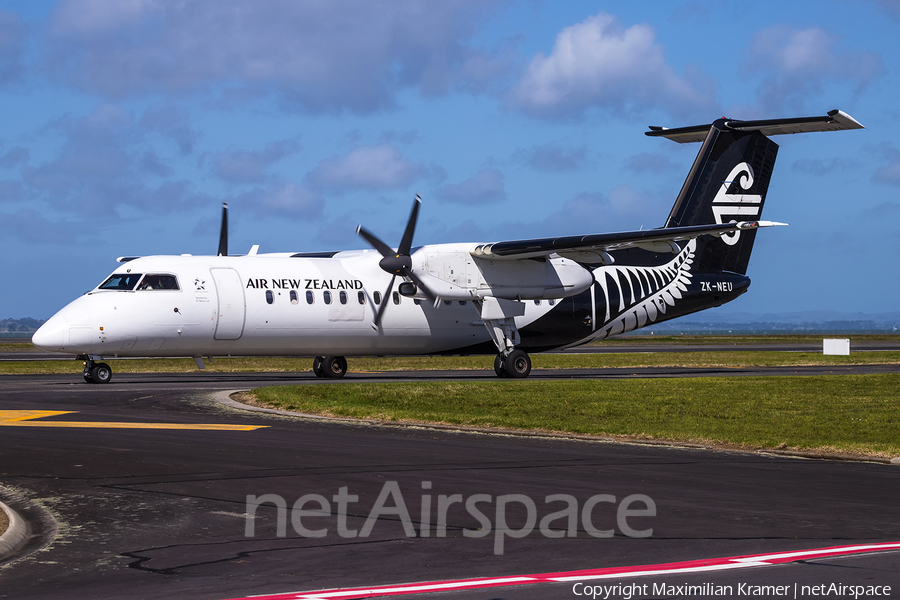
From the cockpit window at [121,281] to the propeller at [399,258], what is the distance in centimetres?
696

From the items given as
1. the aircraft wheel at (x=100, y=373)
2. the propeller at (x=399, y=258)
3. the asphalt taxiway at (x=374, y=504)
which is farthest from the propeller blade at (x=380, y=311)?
the asphalt taxiway at (x=374, y=504)

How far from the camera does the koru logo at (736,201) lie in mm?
36656

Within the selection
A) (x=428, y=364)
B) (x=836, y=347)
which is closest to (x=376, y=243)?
(x=428, y=364)

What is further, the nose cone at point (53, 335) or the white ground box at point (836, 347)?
the white ground box at point (836, 347)

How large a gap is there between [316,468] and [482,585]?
20.4 feet

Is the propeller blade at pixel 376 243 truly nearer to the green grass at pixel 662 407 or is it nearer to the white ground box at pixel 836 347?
the green grass at pixel 662 407

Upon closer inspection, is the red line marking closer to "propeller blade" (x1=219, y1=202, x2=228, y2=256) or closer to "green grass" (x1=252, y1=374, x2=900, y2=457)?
"green grass" (x1=252, y1=374, x2=900, y2=457)

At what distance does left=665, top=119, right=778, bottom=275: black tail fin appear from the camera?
3634cm

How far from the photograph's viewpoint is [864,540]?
28.3ft

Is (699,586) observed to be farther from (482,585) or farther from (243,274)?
(243,274)

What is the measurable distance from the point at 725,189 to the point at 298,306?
16.6 m

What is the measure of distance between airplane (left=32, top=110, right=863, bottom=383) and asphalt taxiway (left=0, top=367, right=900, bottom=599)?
361 inches

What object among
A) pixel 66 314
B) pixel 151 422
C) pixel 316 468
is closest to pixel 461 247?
pixel 66 314

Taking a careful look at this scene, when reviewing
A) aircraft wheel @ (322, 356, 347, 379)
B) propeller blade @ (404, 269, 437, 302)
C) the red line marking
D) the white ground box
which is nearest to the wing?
propeller blade @ (404, 269, 437, 302)
